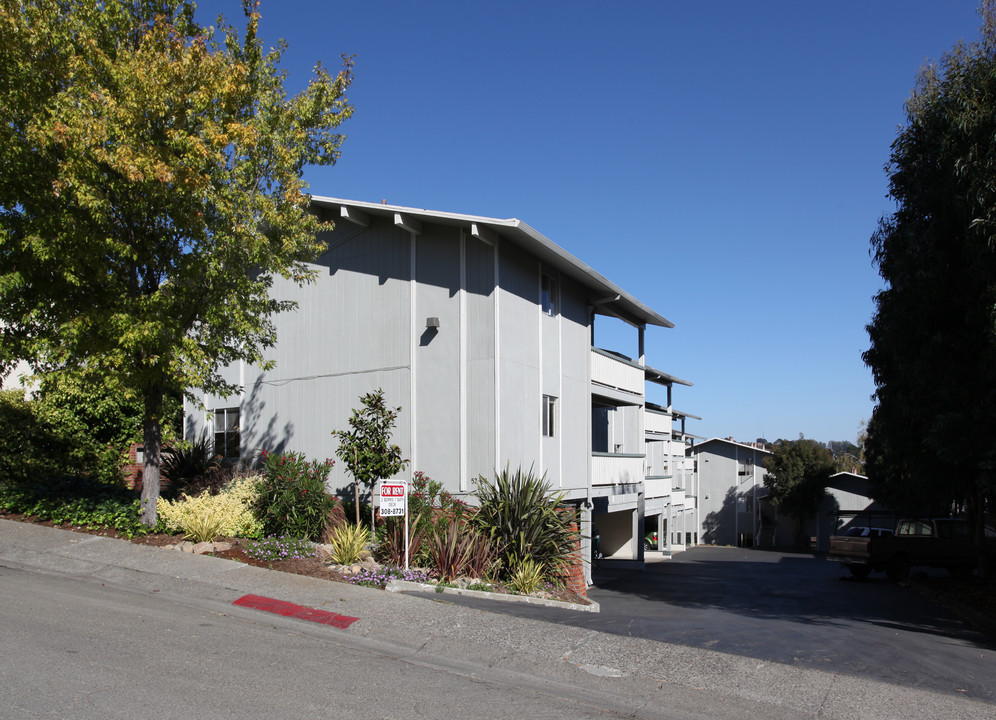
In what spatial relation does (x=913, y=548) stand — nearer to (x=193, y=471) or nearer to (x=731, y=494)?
(x=193, y=471)

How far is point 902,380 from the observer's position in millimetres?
14766

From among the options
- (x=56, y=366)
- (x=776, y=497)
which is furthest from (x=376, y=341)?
(x=776, y=497)

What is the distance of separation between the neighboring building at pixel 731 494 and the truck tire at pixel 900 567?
29.4 metres

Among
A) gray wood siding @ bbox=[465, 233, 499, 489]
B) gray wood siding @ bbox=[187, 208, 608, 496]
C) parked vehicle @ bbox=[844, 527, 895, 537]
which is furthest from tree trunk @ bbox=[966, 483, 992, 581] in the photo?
gray wood siding @ bbox=[465, 233, 499, 489]

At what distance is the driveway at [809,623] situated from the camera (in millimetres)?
8547

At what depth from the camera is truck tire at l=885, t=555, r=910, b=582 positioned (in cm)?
2289

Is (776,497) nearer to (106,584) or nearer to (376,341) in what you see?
(376,341)

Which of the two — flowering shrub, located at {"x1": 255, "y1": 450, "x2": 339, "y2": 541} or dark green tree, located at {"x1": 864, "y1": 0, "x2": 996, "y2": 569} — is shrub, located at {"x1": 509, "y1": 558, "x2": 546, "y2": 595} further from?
dark green tree, located at {"x1": 864, "y1": 0, "x2": 996, "y2": 569}

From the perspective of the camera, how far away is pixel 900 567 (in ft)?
75.5

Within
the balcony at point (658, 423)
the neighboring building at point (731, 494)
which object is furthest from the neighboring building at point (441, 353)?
the neighboring building at point (731, 494)

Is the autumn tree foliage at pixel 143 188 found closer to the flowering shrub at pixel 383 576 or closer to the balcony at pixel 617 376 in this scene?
the flowering shrub at pixel 383 576

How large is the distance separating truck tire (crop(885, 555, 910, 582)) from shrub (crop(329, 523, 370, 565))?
56.8ft

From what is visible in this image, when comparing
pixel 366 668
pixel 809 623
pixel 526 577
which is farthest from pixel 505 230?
pixel 366 668

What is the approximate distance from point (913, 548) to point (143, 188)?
2259cm
